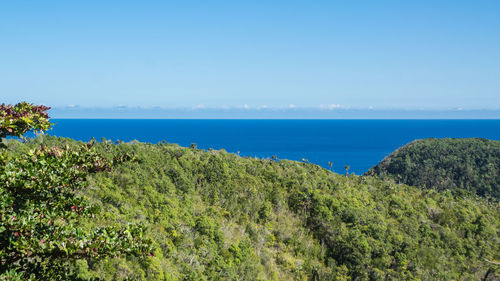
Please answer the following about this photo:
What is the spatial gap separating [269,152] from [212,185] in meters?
142

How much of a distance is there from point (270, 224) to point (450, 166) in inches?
4457

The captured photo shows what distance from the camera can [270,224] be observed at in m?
30.0

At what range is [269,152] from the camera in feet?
566

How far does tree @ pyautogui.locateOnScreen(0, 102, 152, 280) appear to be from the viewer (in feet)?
21.2

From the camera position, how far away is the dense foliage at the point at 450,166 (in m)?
114

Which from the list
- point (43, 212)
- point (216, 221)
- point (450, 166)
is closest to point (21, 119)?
point (43, 212)

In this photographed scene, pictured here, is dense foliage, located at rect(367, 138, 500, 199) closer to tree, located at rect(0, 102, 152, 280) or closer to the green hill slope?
the green hill slope

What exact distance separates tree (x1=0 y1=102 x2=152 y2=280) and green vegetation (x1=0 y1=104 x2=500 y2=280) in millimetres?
25

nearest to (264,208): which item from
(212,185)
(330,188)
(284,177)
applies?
(212,185)

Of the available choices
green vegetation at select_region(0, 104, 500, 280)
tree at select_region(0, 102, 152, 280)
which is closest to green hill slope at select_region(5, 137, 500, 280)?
green vegetation at select_region(0, 104, 500, 280)

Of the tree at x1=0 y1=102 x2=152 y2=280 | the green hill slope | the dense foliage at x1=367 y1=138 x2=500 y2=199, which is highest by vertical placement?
the tree at x1=0 y1=102 x2=152 y2=280

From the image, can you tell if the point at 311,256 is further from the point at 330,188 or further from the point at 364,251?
the point at 330,188

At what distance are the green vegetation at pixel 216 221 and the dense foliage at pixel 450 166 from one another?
76037 mm

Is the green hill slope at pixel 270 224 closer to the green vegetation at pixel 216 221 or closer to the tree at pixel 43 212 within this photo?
the green vegetation at pixel 216 221
